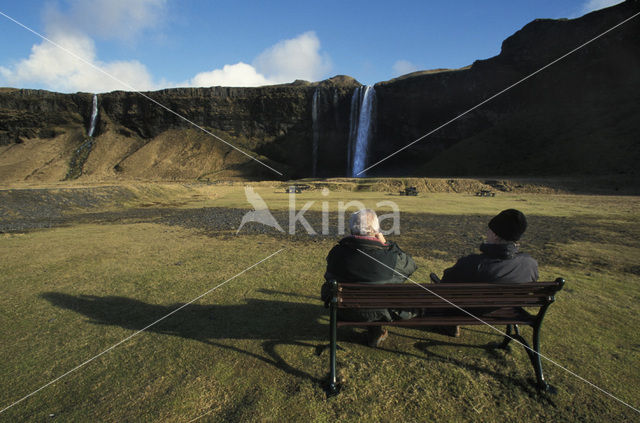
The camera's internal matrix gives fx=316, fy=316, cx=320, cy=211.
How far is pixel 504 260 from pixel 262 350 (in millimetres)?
2648

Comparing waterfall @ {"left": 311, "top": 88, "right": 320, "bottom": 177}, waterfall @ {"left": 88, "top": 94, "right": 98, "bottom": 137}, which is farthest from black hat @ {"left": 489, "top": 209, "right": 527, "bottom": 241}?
waterfall @ {"left": 88, "top": 94, "right": 98, "bottom": 137}

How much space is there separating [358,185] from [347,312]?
93.2 ft

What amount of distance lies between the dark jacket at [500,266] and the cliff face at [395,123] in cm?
3707

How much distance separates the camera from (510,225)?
10.0 ft

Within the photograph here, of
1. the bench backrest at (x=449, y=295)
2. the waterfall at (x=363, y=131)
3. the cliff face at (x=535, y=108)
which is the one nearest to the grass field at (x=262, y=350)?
the bench backrest at (x=449, y=295)

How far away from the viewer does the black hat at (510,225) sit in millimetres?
3035

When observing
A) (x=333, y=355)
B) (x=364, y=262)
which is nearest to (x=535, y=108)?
(x=364, y=262)

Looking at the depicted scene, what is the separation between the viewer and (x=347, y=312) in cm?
305

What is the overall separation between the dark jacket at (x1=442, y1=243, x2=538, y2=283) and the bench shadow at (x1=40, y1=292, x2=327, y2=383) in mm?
1823

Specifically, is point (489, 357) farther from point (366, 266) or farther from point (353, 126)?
point (353, 126)

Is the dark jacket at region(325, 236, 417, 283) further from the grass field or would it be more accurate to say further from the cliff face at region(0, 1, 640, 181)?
the cliff face at region(0, 1, 640, 181)

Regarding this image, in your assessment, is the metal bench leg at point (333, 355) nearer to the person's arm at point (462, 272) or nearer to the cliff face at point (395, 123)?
the person's arm at point (462, 272)

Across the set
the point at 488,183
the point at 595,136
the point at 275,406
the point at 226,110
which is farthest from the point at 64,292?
the point at 226,110

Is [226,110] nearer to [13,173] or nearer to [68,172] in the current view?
[68,172]
